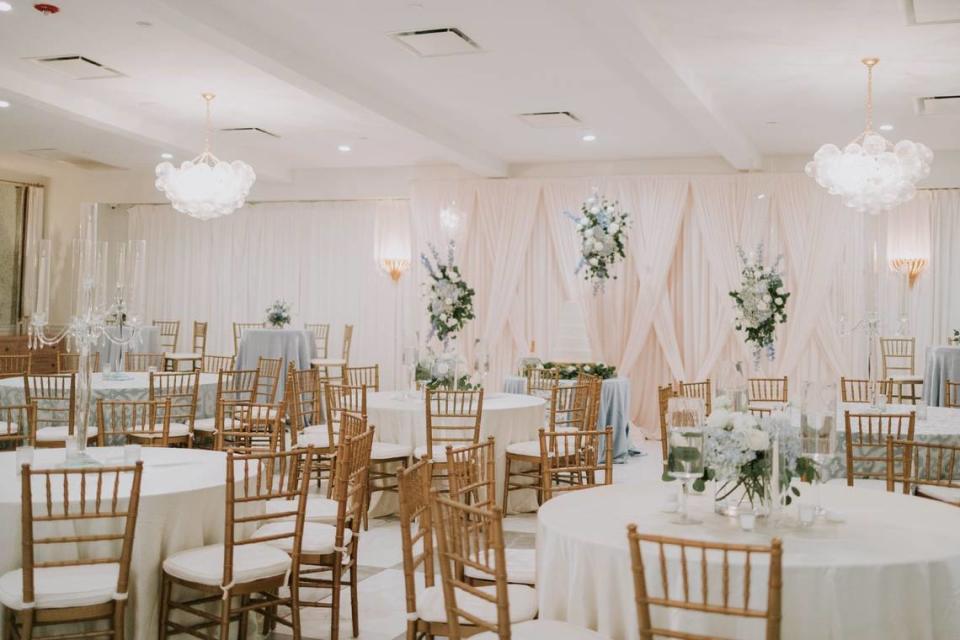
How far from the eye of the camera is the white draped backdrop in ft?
36.6

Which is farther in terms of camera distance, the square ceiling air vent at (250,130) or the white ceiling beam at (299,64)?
the square ceiling air vent at (250,130)

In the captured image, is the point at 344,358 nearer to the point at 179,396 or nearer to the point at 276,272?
the point at 276,272

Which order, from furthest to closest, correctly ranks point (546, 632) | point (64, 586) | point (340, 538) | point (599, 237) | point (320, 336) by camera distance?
point (320, 336)
point (599, 237)
point (340, 538)
point (64, 586)
point (546, 632)

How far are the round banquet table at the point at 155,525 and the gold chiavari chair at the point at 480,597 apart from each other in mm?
1162

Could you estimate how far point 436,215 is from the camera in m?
12.5

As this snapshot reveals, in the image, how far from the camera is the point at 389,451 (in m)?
6.56

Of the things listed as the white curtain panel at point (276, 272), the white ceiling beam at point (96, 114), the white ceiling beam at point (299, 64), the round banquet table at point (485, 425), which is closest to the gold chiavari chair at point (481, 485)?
the round banquet table at point (485, 425)

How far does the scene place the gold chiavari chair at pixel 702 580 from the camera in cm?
248

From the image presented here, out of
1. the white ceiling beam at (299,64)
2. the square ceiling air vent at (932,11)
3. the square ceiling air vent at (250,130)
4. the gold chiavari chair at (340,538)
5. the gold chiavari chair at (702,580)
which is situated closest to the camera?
the gold chiavari chair at (702,580)

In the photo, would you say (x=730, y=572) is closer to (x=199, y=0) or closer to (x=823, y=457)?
(x=823, y=457)

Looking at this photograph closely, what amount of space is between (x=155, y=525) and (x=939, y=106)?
7965 mm

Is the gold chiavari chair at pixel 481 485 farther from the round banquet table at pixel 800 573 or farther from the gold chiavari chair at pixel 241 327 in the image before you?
the gold chiavari chair at pixel 241 327

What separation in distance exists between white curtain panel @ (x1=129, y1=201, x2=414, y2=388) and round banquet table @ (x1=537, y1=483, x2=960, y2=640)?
32.2ft

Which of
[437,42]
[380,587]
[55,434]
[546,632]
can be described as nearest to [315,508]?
[380,587]
